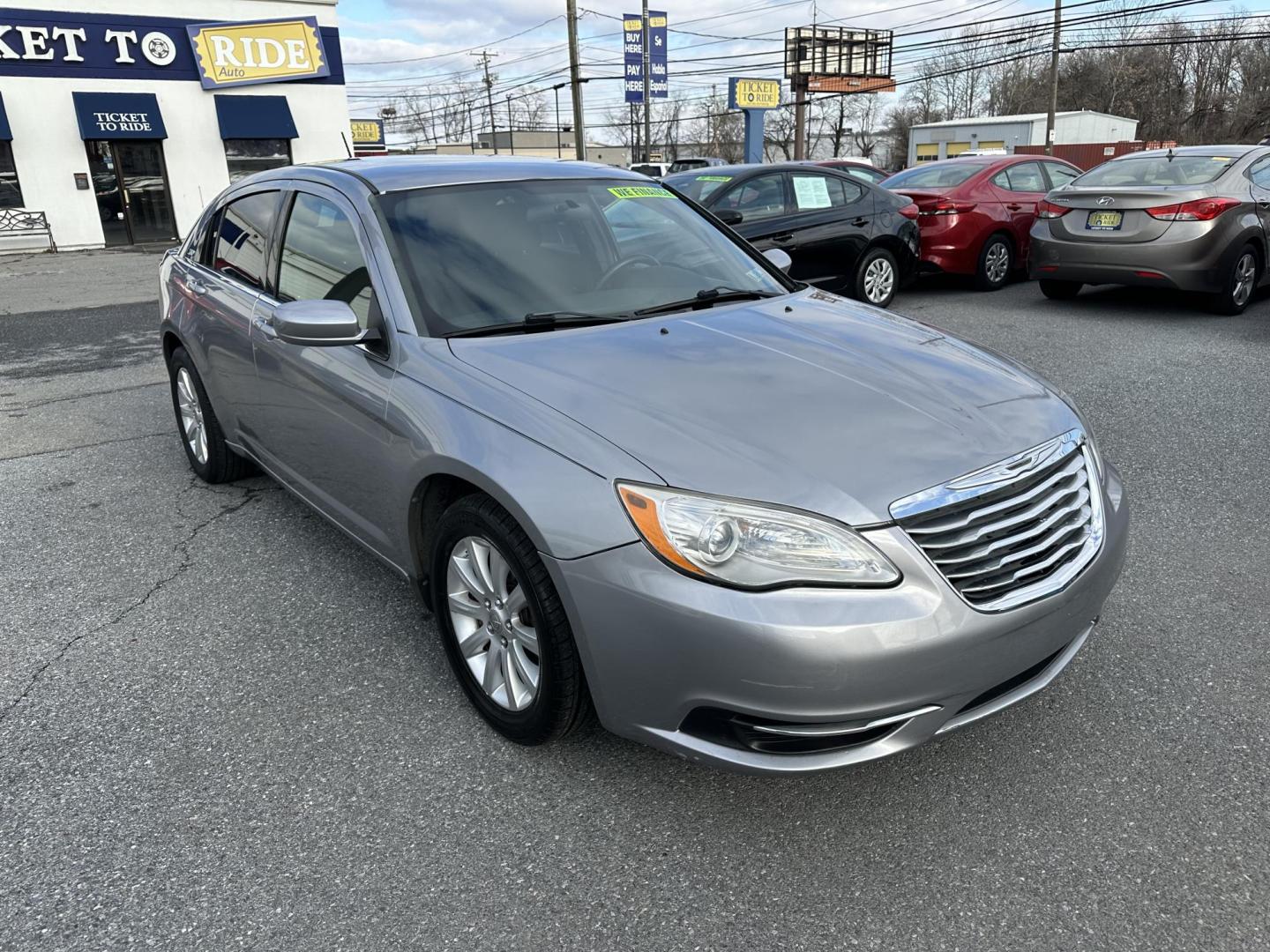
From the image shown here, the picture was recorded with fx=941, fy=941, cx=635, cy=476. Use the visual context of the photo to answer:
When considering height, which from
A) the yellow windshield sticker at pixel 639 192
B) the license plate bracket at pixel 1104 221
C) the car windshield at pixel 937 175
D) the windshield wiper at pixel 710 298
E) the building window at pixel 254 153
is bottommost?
the license plate bracket at pixel 1104 221

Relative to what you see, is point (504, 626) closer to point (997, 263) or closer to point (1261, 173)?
point (1261, 173)

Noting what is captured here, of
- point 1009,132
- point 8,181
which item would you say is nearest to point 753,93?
point 1009,132

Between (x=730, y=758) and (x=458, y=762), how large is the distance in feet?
2.91

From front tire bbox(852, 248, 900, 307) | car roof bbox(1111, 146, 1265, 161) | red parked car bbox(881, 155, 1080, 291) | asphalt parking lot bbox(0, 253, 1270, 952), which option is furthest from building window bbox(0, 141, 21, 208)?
car roof bbox(1111, 146, 1265, 161)

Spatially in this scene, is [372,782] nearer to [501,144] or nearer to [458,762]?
[458,762]

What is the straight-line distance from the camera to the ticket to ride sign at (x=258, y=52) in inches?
918

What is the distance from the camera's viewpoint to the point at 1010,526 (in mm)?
2258

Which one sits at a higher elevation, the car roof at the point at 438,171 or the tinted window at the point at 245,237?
the car roof at the point at 438,171

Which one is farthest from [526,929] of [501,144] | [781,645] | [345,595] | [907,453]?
[501,144]

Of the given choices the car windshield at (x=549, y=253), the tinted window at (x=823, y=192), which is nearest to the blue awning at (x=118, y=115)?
the tinted window at (x=823, y=192)

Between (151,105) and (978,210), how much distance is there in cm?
2098

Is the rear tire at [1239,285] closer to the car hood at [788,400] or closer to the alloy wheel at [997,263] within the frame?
the alloy wheel at [997,263]

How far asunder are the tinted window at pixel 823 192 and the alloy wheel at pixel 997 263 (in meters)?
1.92

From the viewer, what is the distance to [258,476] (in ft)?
16.5
